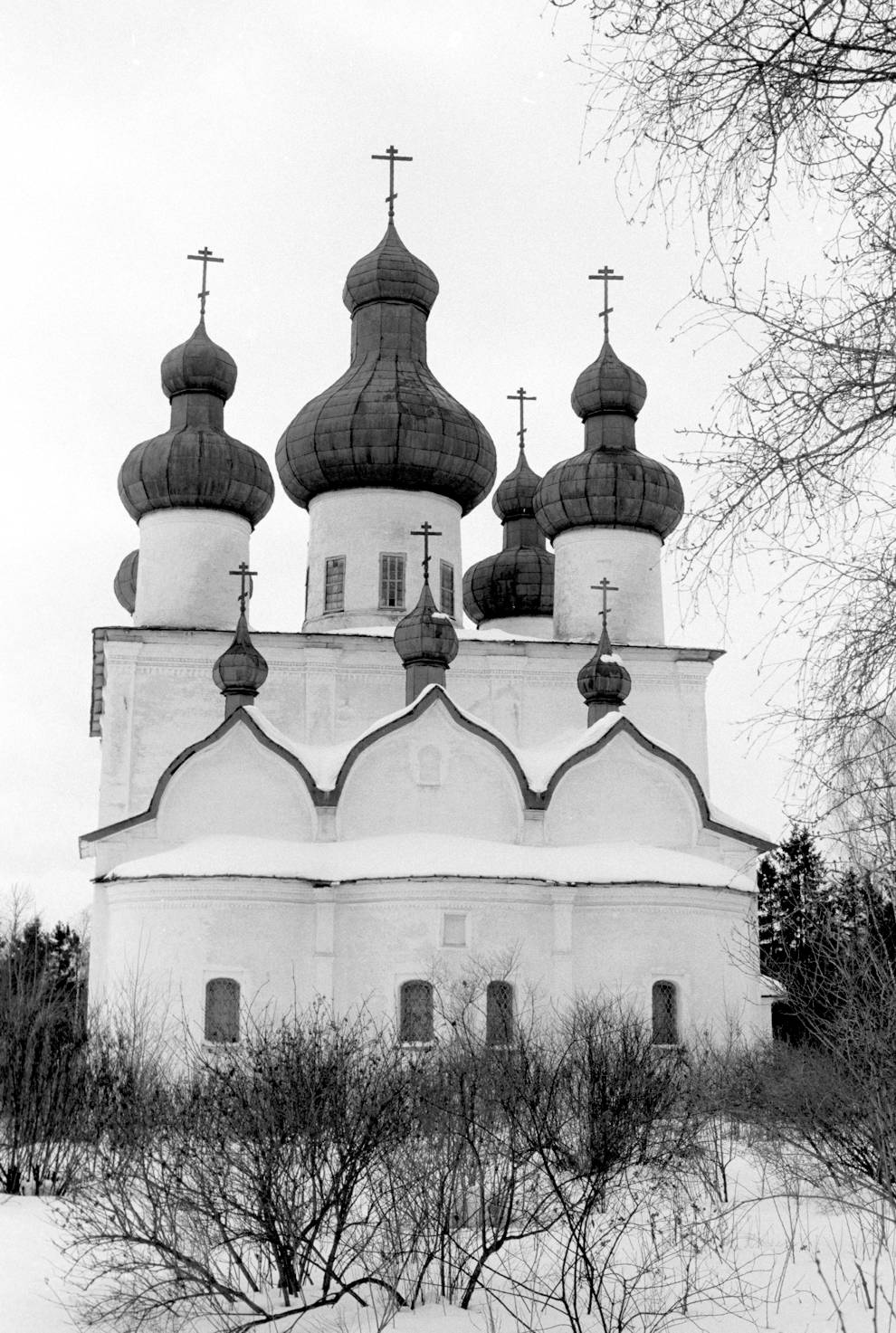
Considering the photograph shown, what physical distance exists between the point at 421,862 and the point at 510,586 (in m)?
10.1

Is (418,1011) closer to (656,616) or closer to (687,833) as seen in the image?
(687,833)

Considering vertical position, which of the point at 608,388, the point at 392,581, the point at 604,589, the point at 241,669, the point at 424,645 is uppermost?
the point at 608,388

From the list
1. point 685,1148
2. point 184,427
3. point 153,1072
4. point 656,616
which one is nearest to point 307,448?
point 184,427

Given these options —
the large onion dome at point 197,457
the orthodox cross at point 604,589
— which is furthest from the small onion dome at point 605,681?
the large onion dome at point 197,457

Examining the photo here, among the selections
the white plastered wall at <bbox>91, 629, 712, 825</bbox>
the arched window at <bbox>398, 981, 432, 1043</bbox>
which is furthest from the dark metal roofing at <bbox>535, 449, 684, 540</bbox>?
the arched window at <bbox>398, 981, 432, 1043</bbox>

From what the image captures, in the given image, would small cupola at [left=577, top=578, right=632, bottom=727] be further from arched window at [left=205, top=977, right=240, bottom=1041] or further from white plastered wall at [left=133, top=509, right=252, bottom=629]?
arched window at [left=205, top=977, right=240, bottom=1041]

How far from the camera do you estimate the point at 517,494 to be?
27.3 meters

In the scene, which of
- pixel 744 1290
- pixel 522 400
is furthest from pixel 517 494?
pixel 744 1290

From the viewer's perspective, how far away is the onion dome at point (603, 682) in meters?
18.8

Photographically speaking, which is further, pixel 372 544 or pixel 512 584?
pixel 512 584

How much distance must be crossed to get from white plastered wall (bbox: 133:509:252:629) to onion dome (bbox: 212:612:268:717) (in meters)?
2.42

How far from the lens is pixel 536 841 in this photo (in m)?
17.1

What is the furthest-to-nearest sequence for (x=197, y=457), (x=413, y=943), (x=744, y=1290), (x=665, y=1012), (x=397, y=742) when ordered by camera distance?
(x=197, y=457) < (x=397, y=742) < (x=665, y=1012) < (x=413, y=943) < (x=744, y=1290)

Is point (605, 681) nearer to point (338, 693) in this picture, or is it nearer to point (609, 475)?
point (338, 693)
